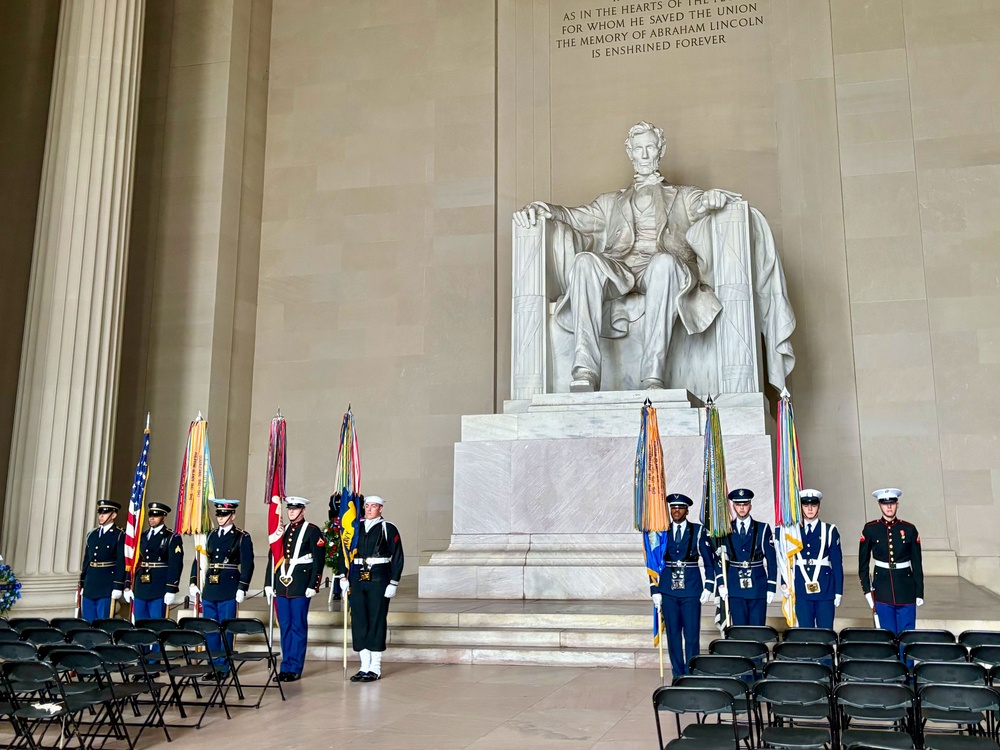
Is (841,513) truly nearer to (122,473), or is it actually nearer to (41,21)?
(122,473)

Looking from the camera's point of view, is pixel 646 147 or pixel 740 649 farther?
pixel 646 147

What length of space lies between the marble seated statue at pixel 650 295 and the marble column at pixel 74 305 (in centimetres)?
424

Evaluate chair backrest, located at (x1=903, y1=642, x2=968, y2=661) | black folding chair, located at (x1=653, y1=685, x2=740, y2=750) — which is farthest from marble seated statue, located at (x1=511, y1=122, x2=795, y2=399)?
black folding chair, located at (x1=653, y1=685, x2=740, y2=750)

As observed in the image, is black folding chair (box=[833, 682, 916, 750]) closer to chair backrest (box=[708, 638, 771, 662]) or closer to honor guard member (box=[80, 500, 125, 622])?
chair backrest (box=[708, 638, 771, 662])

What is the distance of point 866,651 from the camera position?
485 centimetres

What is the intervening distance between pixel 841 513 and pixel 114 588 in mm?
7343

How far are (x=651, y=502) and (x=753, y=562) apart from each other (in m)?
0.78

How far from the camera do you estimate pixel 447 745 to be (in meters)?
4.71

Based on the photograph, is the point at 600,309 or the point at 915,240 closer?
the point at 600,309

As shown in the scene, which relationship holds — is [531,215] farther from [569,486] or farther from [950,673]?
[950,673]

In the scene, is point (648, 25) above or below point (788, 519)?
above

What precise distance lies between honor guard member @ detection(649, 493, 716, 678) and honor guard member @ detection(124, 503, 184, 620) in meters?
3.67

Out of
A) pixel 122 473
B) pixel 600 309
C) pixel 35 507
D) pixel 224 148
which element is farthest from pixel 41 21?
pixel 600 309

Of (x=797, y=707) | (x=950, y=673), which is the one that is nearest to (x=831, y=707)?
(x=797, y=707)
